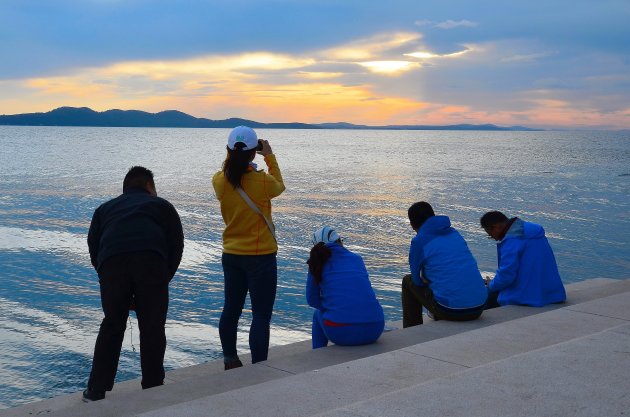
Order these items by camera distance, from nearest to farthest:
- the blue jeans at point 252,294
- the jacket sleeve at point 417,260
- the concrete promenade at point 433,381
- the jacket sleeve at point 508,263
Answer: the concrete promenade at point 433,381 < the blue jeans at point 252,294 < the jacket sleeve at point 417,260 < the jacket sleeve at point 508,263

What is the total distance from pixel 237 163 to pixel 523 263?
3.30 metres

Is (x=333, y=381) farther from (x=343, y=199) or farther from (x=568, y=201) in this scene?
(x=568, y=201)

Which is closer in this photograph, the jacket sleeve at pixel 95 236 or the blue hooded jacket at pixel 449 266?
the jacket sleeve at pixel 95 236

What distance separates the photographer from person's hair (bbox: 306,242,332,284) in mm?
6141

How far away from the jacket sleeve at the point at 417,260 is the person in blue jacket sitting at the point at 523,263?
Result: 34.3 inches

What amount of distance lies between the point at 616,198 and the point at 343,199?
441 inches

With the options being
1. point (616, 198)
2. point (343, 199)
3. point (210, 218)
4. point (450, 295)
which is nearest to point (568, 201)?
point (616, 198)

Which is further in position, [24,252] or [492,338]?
[24,252]

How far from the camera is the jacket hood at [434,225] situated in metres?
6.87

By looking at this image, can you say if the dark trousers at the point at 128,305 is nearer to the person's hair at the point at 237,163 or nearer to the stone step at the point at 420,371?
the person's hair at the point at 237,163

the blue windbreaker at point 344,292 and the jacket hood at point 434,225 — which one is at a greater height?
the jacket hood at point 434,225

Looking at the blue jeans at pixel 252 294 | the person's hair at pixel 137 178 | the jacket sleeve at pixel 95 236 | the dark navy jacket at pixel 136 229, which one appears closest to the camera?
the dark navy jacket at pixel 136 229

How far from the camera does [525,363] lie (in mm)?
4789

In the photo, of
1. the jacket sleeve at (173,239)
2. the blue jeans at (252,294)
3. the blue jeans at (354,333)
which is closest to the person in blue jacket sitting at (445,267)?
the blue jeans at (354,333)
